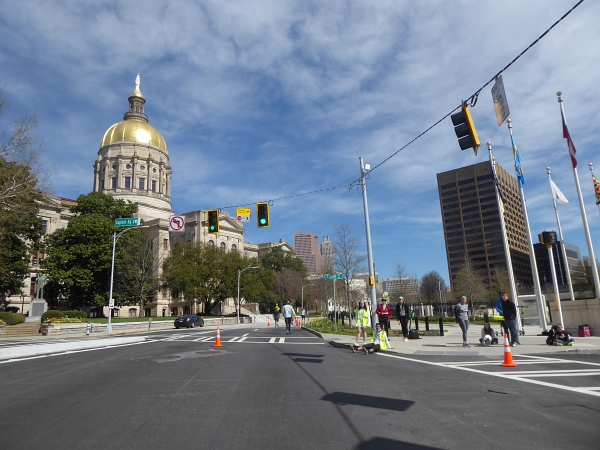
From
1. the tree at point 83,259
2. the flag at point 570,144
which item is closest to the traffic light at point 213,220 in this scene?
the flag at point 570,144

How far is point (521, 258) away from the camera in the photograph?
385ft

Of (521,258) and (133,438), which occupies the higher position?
(521,258)

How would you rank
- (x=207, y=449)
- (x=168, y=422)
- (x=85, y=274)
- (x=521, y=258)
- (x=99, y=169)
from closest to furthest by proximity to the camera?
(x=207, y=449), (x=168, y=422), (x=85, y=274), (x=99, y=169), (x=521, y=258)

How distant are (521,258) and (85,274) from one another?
352 feet

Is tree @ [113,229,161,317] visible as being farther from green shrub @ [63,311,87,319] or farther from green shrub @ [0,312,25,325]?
green shrub @ [0,312,25,325]

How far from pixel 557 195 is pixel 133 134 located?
284 feet

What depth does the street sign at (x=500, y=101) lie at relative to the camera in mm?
10242

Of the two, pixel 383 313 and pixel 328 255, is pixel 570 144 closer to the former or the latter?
pixel 383 313

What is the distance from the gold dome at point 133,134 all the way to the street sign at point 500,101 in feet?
298

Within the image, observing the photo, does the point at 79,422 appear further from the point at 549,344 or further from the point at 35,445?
the point at 549,344

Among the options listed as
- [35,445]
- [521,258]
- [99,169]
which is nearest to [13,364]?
[35,445]

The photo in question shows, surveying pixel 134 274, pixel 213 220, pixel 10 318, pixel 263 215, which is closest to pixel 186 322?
pixel 10 318

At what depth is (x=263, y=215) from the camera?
20.0 metres

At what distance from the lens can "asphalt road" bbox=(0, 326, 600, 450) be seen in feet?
15.9
